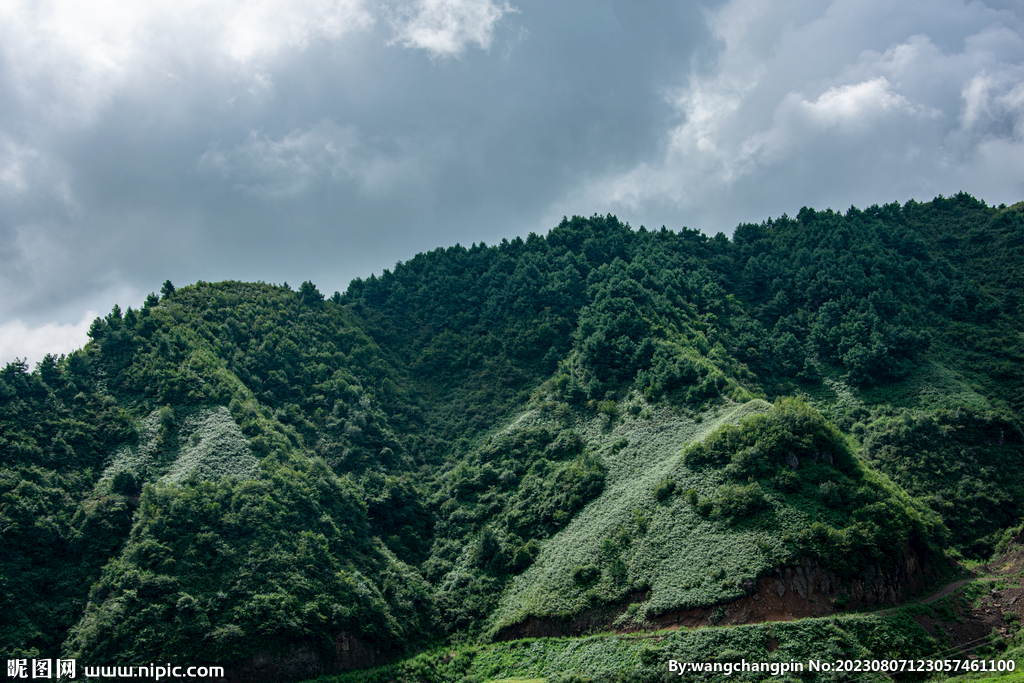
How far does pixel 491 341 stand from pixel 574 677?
162 feet

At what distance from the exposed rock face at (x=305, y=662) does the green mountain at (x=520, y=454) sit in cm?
20

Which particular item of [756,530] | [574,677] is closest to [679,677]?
[574,677]

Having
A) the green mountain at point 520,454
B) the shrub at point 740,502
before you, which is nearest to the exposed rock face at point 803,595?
the green mountain at point 520,454

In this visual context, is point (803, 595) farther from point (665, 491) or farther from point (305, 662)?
point (305, 662)

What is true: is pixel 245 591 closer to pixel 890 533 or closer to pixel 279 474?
pixel 279 474

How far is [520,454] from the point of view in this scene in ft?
212

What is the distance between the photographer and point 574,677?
4059 centimetres

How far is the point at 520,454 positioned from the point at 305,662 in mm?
26929

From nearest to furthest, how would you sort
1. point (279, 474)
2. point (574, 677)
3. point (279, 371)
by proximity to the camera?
point (574, 677) → point (279, 474) → point (279, 371)

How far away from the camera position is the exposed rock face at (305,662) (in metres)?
42.7

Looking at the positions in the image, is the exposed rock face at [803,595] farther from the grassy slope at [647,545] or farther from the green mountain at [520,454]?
the grassy slope at [647,545]

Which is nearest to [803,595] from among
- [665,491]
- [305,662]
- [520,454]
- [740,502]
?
[740,502]

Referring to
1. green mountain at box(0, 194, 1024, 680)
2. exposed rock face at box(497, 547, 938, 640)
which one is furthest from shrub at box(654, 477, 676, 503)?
exposed rock face at box(497, 547, 938, 640)

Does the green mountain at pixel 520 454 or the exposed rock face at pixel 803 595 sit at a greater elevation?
the green mountain at pixel 520 454
